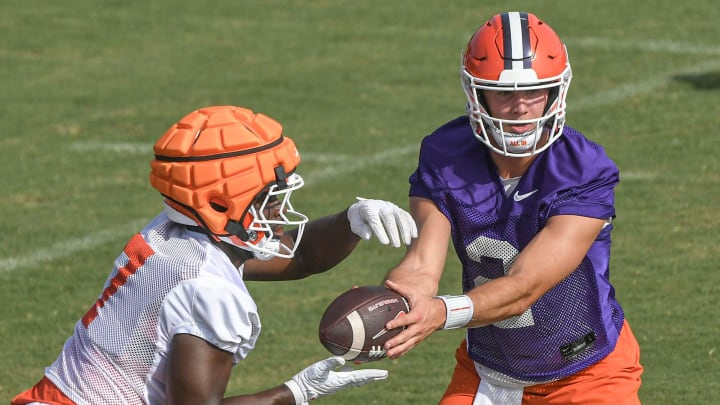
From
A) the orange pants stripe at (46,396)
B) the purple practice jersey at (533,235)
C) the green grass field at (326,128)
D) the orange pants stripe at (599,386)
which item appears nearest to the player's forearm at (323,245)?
the purple practice jersey at (533,235)

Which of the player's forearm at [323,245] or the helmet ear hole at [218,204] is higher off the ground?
the helmet ear hole at [218,204]

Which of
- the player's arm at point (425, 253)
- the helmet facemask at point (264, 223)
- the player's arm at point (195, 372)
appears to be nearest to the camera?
the player's arm at point (195, 372)

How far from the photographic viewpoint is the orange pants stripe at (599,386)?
524 cm

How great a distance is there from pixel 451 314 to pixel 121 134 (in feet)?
25.8

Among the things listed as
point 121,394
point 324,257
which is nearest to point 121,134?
point 324,257

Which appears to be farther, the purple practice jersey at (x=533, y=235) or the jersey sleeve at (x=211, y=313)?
the purple practice jersey at (x=533, y=235)

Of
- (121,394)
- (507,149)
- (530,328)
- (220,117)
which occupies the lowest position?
(530,328)

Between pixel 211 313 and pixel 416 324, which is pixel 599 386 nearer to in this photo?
pixel 416 324

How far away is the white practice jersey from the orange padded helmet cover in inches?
5.2

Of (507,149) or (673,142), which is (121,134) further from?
(507,149)

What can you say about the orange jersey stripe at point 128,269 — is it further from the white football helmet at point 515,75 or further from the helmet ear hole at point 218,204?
the white football helmet at point 515,75

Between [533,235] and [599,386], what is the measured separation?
2.09 feet

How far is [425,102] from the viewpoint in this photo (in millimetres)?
12508

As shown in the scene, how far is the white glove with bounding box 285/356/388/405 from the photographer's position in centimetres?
478
